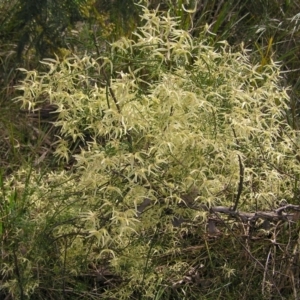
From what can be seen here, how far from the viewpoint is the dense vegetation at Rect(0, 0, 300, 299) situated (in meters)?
1.67

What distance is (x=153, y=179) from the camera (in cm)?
175

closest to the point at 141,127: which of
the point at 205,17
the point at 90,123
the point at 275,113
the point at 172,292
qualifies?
the point at 90,123

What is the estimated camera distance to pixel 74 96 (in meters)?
1.69

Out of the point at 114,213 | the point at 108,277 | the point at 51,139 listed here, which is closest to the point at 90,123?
the point at 114,213

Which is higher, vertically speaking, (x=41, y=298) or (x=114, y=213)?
(x=114, y=213)

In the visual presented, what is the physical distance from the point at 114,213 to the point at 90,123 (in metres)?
0.23

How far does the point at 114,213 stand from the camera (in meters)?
1.67

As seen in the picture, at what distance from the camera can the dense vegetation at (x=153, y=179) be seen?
1670mm

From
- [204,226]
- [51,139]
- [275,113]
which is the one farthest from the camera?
[51,139]

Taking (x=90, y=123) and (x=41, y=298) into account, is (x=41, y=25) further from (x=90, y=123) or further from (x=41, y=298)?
(x=41, y=298)

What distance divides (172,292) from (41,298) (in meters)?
0.37

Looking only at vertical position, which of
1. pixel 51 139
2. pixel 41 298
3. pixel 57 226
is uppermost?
pixel 57 226

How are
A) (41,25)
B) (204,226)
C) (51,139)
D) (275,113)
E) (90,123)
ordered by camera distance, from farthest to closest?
(51,139) → (41,25) → (204,226) → (275,113) → (90,123)

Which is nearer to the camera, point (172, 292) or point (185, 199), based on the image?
point (185, 199)
